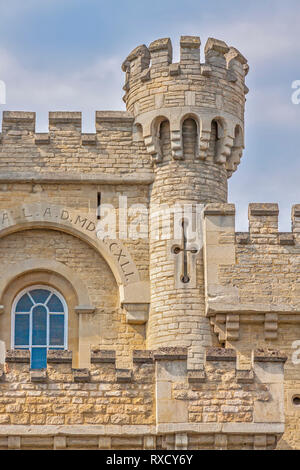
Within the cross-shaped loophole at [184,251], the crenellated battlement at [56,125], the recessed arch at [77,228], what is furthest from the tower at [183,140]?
the crenellated battlement at [56,125]

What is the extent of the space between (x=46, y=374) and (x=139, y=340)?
6202 millimetres

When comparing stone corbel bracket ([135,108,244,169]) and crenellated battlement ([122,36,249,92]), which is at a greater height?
crenellated battlement ([122,36,249,92])

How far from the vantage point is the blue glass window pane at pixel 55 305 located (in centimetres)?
3231

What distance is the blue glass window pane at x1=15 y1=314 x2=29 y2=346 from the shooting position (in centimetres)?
3192

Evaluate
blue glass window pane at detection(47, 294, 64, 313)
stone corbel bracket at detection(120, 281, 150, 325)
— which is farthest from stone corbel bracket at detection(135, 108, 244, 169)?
blue glass window pane at detection(47, 294, 64, 313)

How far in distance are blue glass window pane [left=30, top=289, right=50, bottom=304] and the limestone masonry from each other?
2 cm

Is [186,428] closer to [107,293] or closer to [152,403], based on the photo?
[152,403]

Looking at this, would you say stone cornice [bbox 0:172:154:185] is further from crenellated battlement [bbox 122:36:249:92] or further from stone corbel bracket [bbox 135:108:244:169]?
crenellated battlement [bbox 122:36:249:92]

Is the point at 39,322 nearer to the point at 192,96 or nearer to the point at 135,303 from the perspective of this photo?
the point at 135,303

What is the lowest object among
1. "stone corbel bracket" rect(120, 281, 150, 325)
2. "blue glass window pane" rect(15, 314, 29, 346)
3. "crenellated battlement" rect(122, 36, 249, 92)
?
"blue glass window pane" rect(15, 314, 29, 346)

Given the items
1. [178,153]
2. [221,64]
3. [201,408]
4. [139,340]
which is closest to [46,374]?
[201,408]

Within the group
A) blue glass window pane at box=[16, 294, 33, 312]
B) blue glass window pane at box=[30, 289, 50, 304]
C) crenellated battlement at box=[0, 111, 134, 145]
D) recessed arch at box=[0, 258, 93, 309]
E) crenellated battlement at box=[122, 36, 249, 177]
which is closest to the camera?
recessed arch at box=[0, 258, 93, 309]

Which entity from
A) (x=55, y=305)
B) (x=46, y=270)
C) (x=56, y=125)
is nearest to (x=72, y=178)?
(x=56, y=125)

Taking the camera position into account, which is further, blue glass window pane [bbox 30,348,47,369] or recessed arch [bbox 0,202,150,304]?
recessed arch [bbox 0,202,150,304]
